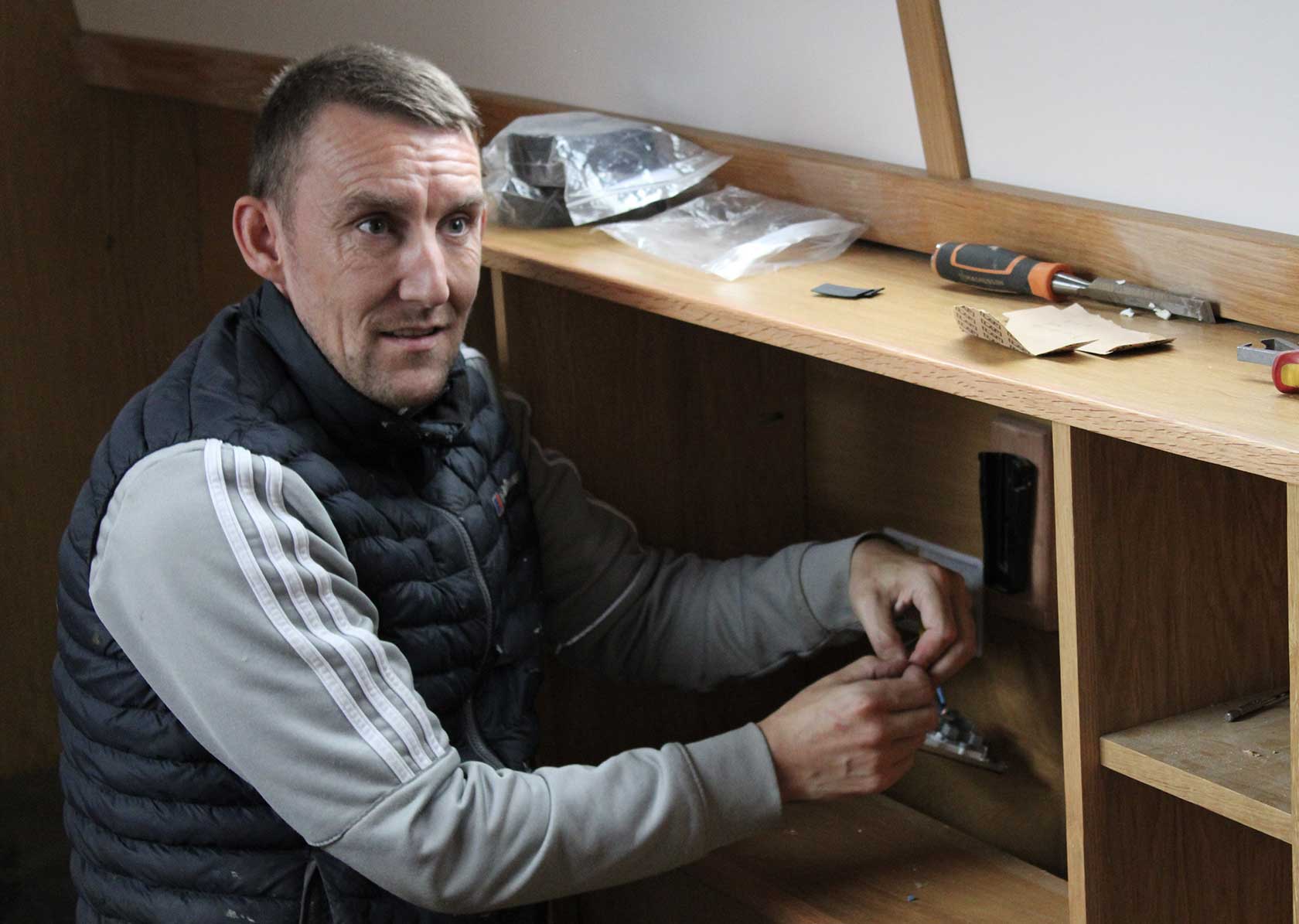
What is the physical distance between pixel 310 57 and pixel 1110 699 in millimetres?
911

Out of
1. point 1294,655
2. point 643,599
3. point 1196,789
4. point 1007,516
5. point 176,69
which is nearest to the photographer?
point 1294,655

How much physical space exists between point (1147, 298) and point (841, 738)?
47cm

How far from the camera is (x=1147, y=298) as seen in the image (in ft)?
4.21

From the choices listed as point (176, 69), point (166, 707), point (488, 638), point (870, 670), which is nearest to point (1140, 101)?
point (870, 670)

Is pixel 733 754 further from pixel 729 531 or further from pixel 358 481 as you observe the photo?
pixel 729 531

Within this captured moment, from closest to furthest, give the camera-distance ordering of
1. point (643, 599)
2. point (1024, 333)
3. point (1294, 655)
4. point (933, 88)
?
point (1294, 655) → point (1024, 333) → point (933, 88) → point (643, 599)

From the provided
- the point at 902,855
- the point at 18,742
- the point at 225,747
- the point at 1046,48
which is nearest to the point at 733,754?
the point at 902,855

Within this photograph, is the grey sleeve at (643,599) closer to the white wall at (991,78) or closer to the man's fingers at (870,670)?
the man's fingers at (870,670)

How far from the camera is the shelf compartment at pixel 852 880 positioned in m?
1.45

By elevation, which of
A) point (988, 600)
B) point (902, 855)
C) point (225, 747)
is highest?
point (225, 747)

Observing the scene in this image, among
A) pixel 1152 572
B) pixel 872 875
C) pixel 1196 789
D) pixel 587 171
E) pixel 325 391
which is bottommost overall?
pixel 872 875

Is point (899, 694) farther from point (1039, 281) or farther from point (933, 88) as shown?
point (933, 88)

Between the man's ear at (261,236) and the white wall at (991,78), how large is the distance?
0.56 m

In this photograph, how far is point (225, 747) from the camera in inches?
48.4
